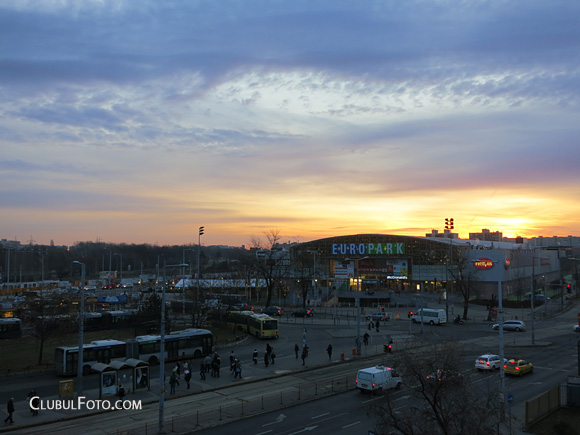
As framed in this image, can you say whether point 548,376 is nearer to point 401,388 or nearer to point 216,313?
point 401,388

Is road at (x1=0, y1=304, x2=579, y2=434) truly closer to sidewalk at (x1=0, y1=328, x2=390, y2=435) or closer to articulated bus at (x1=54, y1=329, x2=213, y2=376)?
sidewalk at (x1=0, y1=328, x2=390, y2=435)

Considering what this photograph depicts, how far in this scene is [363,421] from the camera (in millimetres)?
25344

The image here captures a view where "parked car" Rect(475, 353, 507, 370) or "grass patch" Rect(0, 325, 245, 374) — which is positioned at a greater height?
"parked car" Rect(475, 353, 507, 370)

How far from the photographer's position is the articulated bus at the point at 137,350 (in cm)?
3584

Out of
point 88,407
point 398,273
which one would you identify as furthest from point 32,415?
point 398,273

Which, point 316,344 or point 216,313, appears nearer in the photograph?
point 316,344

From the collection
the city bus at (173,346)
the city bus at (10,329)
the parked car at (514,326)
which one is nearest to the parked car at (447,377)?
the city bus at (173,346)

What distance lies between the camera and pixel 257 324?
179 feet

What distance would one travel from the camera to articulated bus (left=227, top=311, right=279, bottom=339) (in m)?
53.7

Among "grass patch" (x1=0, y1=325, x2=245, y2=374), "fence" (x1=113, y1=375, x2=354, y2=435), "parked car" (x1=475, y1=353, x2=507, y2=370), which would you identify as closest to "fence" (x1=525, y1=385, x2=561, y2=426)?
"parked car" (x1=475, y1=353, x2=507, y2=370)

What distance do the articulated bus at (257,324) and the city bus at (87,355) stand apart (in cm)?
1827

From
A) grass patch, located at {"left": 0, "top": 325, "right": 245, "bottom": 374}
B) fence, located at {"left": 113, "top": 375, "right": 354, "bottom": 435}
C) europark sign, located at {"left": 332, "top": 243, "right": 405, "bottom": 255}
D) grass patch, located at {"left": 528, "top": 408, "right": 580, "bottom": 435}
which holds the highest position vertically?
europark sign, located at {"left": 332, "top": 243, "right": 405, "bottom": 255}

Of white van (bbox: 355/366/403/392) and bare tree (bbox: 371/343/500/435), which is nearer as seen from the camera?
bare tree (bbox: 371/343/500/435)

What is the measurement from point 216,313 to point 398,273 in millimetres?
57894
